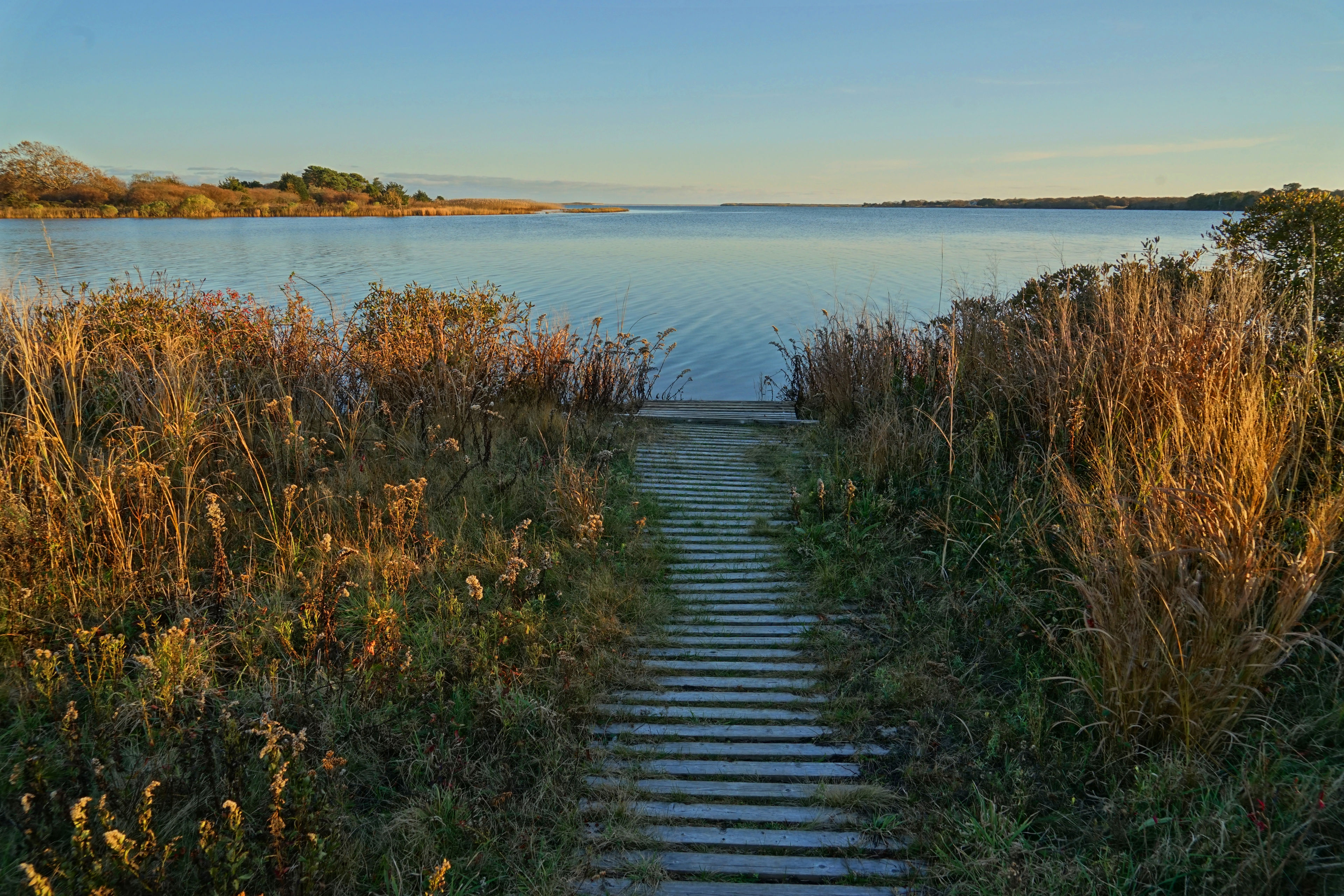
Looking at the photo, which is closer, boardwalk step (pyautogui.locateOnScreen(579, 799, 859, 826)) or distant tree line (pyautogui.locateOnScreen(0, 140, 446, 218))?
boardwalk step (pyautogui.locateOnScreen(579, 799, 859, 826))

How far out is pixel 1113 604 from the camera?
316cm

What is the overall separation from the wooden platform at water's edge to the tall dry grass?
1.77 m

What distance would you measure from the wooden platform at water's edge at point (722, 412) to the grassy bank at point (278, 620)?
2.01m

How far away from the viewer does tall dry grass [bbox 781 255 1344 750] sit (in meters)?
2.90

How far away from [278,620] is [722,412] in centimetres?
622

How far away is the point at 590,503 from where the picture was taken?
518 cm

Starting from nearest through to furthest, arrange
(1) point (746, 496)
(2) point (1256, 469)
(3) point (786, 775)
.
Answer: (3) point (786, 775) → (2) point (1256, 469) → (1) point (746, 496)

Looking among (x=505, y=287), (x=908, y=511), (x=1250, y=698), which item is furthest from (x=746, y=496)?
(x=505, y=287)

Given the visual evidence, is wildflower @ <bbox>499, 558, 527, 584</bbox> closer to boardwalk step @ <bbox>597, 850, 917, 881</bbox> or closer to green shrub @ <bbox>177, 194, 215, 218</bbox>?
boardwalk step @ <bbox>597, 850, 917, 881</bbox>

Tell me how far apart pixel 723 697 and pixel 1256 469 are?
2.63m

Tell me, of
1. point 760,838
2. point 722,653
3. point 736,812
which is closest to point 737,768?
point 736,812

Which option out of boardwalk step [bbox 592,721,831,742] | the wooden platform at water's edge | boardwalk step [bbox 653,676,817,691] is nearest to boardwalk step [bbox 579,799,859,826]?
boardwalk step [bbox 592,721,831,742]

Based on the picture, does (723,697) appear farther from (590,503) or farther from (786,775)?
(590,503)

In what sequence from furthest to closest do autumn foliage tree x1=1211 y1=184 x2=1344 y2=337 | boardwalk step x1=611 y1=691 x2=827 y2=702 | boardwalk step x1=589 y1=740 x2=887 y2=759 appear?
autumn foliage tree x1=1211 y1=184 x2=1344 y2=337, boardwalk step x1=611 y1=691 x2=827 y2=702, boardwalk step x1=589 y1=740 x2=887 y2=759
